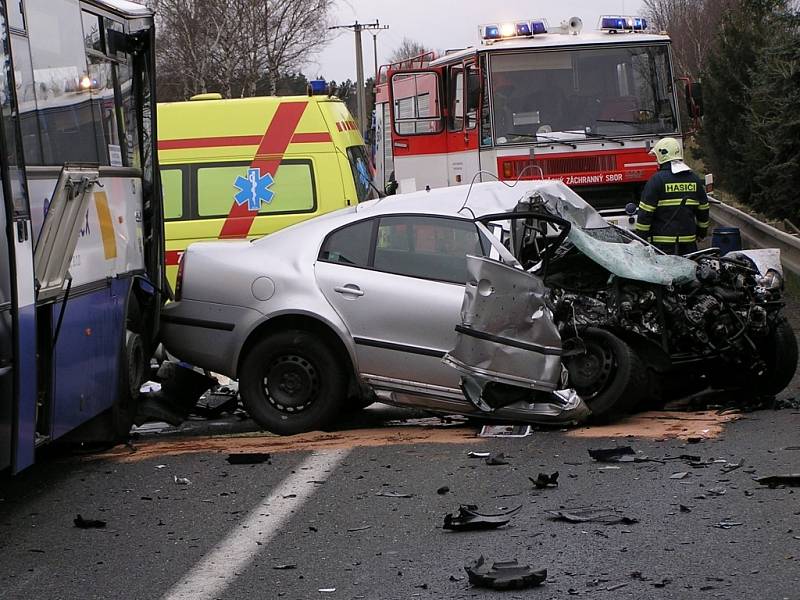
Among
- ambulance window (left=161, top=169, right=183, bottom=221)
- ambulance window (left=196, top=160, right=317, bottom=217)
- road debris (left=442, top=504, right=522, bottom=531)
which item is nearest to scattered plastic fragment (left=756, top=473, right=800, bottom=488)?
road debris (left=442, top=504, right=522, bottom=531)

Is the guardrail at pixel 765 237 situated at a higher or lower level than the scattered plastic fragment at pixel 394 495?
lower

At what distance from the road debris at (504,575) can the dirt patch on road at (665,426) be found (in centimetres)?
310

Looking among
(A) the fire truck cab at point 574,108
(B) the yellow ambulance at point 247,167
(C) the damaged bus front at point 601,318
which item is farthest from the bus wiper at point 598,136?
(C) the damaged bus front at point 601,318

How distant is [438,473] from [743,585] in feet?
8.80

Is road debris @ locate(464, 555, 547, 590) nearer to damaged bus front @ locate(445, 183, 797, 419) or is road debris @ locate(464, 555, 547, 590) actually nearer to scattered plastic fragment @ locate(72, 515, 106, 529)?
scattered plastic fragment @ locate(72, 515, 106, 529)

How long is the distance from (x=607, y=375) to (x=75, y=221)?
362cm

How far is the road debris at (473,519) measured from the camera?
6215mm

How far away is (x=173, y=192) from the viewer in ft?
42.2

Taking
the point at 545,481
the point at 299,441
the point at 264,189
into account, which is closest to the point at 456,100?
the point at 264,189

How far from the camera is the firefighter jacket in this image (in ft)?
39.2

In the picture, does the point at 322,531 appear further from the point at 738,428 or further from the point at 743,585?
the point at 738,428

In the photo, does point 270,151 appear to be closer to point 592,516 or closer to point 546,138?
point 546,138

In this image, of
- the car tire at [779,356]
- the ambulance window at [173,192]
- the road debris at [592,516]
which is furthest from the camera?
the ambulance window at [173,192]

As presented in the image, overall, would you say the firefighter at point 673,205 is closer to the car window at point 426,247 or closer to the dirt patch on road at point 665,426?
the dirt patch on road at point 665,426
